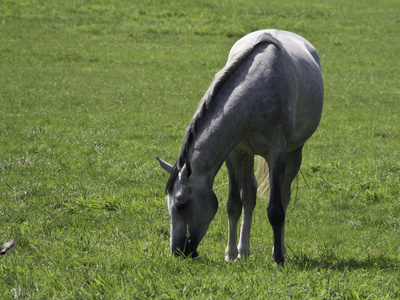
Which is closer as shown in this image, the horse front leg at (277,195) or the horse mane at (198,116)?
the horse mane at (198,116)

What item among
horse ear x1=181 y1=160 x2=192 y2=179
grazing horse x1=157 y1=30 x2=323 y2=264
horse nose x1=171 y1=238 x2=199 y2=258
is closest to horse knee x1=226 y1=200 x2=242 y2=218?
grazing horse x1=157 y1=30 x2=323 y2=264

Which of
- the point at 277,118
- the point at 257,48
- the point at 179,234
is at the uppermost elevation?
the point at 257,48

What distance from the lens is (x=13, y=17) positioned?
1060 inches

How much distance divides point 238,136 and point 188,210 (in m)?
0.86

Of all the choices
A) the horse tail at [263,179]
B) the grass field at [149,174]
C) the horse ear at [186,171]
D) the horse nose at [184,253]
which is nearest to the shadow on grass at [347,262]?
the grass field at [149,174]

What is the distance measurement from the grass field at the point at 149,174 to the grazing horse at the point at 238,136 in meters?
0.37

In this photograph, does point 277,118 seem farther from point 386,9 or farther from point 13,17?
point 386,9

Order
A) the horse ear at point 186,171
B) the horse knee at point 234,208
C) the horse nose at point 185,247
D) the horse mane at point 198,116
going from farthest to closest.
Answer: the horse knee at point 234,208
the horse nose at point 185,247
the horse mane at point 198,116
the horse ear at point 186,171

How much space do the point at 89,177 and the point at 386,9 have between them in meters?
28.8

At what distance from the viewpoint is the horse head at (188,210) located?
5.11 m

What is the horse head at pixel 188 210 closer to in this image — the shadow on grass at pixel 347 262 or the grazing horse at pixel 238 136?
the grazing horse at pixel 238 136

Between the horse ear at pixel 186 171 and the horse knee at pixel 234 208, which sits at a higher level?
the horse ear at pixel 186 171

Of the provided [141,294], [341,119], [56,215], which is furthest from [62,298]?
[341,119]

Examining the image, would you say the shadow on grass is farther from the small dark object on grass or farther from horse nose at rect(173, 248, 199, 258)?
the small dark object on grass
